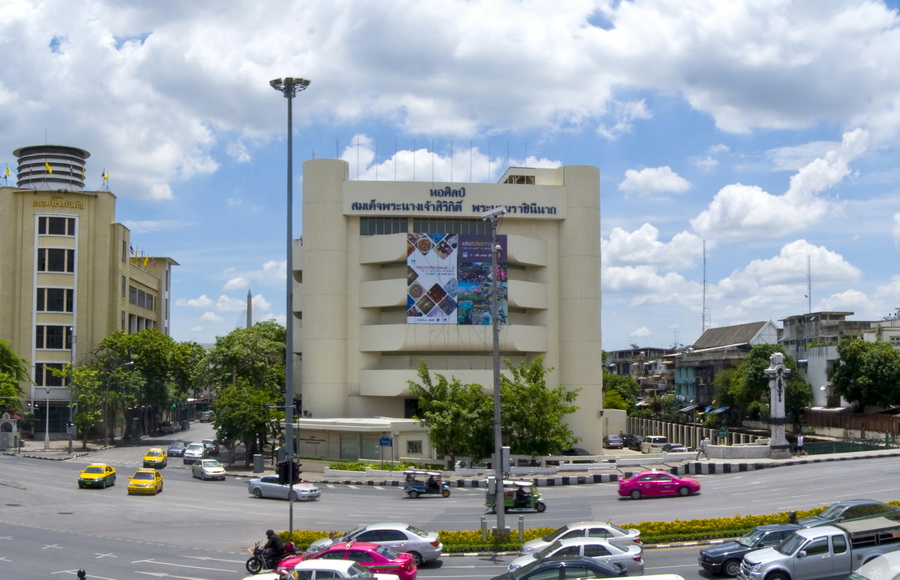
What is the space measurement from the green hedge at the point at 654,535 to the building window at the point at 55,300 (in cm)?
6943

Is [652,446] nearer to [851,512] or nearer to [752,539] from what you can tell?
[851,512]

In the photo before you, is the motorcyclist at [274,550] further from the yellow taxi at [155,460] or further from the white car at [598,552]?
the yellow taxi at [155,460]

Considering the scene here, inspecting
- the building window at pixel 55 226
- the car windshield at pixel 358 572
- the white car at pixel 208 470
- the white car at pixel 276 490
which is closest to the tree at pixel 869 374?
the white car at pixel 276 490

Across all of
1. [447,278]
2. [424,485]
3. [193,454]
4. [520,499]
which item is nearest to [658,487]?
[520,499]

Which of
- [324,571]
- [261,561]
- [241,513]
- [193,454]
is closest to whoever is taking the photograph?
[324,571]

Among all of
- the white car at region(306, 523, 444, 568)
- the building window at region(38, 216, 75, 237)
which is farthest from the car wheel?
the building window at region(38, 216, 75, 237)

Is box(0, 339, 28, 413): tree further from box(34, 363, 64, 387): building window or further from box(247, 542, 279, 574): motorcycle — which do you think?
box(247, 542, 279, 574): motorcycle

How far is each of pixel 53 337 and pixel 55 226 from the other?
38.3 feet

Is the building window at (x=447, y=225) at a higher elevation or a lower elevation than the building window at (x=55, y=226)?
lower

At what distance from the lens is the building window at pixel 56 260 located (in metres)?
91.6

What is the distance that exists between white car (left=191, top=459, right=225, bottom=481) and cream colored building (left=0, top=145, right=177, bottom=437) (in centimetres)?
3351

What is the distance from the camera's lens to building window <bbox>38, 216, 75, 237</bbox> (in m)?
91.9

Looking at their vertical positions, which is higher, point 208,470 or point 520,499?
point 520,499

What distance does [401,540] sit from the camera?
28516mm
